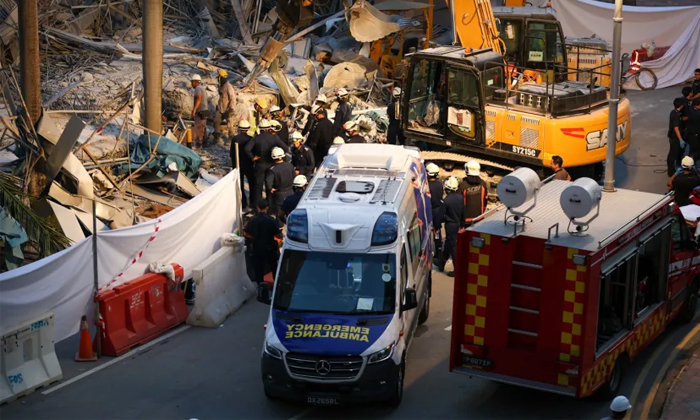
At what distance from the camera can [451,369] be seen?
11.7 metres

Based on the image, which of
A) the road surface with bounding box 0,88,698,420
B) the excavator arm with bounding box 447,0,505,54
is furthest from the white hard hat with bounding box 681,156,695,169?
the excavator arm with bounding box 447,0,505,54

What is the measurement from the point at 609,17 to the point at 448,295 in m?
15.8

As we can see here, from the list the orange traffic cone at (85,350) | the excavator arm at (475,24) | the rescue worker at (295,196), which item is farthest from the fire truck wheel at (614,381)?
the excavator arm at (475,24)

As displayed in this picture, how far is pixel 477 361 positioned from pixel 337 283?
1.90m

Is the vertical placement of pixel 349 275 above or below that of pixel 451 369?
above

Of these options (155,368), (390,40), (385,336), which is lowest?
(155,368)

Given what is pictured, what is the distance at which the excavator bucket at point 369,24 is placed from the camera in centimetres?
2591

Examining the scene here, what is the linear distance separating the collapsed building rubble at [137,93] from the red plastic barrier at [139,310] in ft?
5.29

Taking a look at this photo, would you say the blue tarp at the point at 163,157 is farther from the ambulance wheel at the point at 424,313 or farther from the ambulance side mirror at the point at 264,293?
the ambulance side mirror at the point at 264,293

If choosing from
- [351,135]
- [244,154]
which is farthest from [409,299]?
[351,135]

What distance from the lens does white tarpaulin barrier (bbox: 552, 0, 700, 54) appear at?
28594 mm

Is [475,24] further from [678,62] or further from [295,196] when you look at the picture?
[678,62]

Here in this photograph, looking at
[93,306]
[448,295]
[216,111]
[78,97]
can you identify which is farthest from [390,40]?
[93,306]

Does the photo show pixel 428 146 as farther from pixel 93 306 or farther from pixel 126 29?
pixel 126 29
